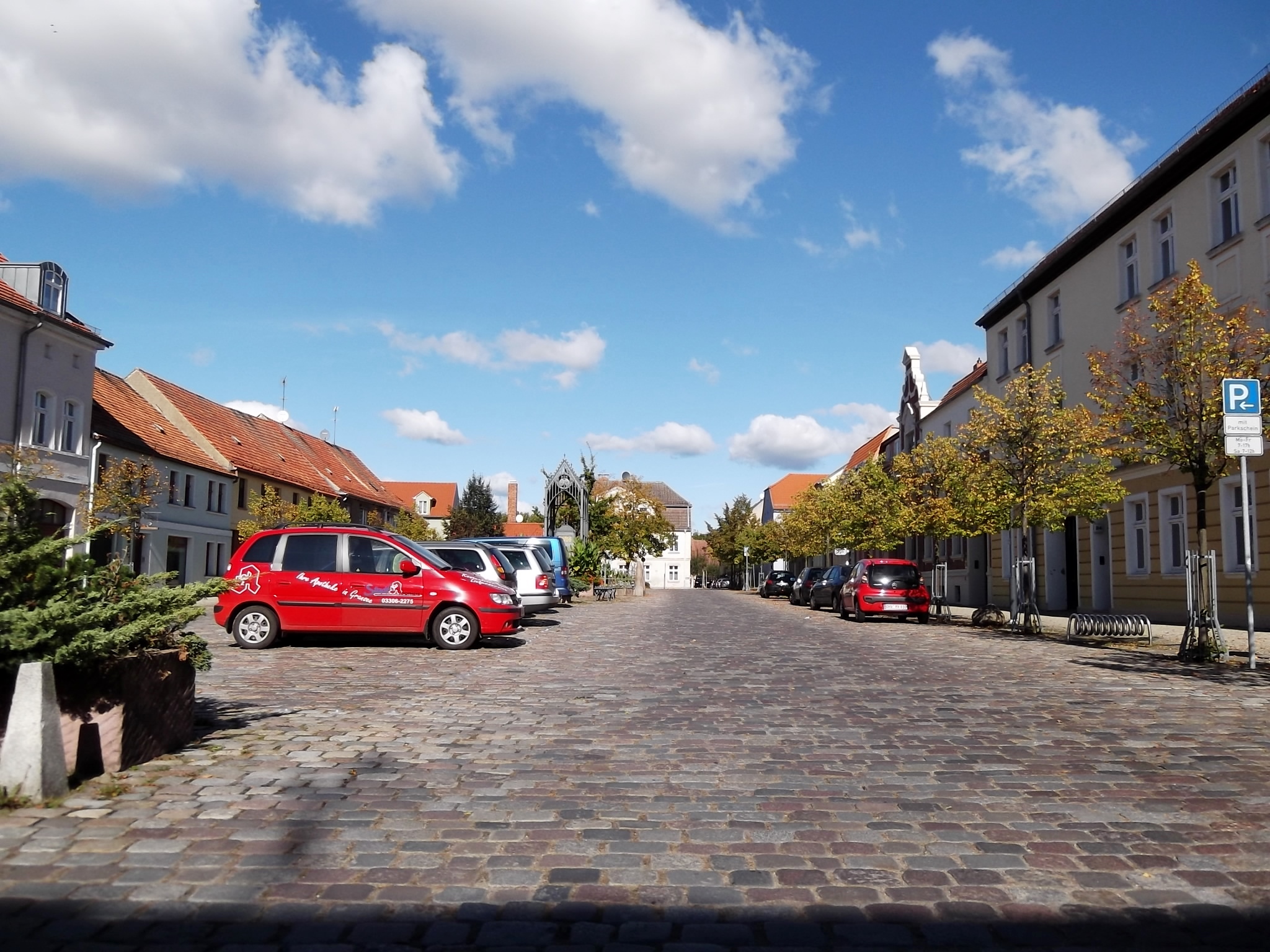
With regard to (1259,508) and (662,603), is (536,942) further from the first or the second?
(662,603)

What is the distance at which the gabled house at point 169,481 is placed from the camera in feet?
124

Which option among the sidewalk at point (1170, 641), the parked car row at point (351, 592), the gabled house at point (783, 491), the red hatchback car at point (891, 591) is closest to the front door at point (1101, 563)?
the sidewalk at point (1170, 641)

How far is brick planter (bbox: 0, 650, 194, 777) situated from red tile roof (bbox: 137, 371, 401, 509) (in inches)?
1753

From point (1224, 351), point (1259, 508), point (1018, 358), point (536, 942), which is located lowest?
point (536, 942)

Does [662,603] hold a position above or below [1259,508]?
below

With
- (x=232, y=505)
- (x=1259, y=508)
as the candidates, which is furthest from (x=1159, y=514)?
(x=232, y=505)

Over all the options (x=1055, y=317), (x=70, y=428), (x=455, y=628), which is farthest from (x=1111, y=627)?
(x=70, y=428)

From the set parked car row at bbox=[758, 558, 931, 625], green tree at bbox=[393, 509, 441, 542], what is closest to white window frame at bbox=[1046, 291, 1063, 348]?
parked car row at bbox=[758, 558, 931, 625]

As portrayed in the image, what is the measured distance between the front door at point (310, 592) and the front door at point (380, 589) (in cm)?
18

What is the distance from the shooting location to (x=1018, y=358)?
37.0m

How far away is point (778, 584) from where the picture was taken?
56.8 metres

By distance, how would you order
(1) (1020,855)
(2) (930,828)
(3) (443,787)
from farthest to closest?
(3) (443,787), (2) (930,828), (1) (1020,855)

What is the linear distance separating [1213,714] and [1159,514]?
18142 mm

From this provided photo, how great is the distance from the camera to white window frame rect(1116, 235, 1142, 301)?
27.7 meters
